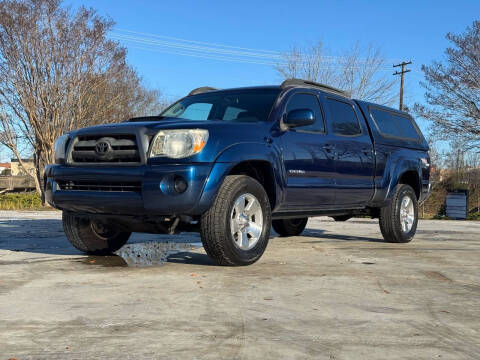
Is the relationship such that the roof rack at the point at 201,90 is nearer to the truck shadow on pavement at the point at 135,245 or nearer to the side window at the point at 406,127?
the truck shadow on pavement at the point at 135,245

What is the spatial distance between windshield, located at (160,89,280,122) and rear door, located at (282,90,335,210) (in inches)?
10.4

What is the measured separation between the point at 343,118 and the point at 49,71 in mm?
15782

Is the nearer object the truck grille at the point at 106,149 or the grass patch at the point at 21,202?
the truck grille at the point at 106,149

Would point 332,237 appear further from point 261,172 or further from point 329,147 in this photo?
point 261,172

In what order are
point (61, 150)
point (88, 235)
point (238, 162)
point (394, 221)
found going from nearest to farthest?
point (238, 162) < point (61, 150) < point (88, 235) < point (394, 221)

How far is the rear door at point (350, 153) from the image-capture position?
639 centimetres

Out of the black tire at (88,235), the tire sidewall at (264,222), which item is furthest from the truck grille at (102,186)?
the tire sidewall at (264,222)

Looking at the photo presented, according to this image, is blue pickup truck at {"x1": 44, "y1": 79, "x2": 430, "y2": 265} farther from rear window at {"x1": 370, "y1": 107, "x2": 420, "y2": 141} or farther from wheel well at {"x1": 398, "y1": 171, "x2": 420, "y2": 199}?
wheel well at {"x1": 398, "y1": 171, "x2": 420, "y2": 199}

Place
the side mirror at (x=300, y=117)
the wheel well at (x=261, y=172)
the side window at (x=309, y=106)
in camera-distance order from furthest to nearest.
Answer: the side window at (x=309, y=106)
the side mirror at (x=300, y=117)
the wheel well at (x=261, y=172)

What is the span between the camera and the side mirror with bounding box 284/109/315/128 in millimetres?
5527

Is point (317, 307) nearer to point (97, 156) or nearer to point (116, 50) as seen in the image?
point (97, 156)

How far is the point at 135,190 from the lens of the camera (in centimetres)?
476

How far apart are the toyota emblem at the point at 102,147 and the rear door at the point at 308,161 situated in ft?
5.82

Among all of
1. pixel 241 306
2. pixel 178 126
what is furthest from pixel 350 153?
pixel 241 306
